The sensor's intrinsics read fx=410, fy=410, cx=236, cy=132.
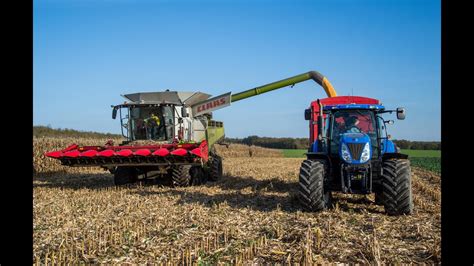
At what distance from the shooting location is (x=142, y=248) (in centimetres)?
532

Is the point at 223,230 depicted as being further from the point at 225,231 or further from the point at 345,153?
the point at 345,153

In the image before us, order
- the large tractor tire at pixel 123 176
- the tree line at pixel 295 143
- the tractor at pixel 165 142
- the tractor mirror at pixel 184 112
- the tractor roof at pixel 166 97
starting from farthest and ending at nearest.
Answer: the tree line at pixel 295 143
the tractor roof at pixel 166 97
the tractor mirror at pixel 184 112
the large tractor tire at pixel 123 176
the tractor at pixel 165 142

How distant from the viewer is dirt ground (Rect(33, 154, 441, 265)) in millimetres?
4922

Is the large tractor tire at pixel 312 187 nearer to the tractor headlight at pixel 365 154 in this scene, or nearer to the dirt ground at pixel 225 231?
the dirt ground at pixel 225 231

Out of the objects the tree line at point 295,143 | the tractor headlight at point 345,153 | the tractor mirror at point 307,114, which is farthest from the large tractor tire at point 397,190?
the tree line at point 295,143

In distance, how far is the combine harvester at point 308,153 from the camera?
291 inches

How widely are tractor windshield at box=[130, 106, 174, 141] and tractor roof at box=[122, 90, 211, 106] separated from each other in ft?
0.81

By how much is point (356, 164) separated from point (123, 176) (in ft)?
23.3

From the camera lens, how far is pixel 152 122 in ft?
41.2

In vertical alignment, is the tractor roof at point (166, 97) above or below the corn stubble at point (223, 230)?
above

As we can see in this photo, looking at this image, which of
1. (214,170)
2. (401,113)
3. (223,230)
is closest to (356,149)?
(401,113)

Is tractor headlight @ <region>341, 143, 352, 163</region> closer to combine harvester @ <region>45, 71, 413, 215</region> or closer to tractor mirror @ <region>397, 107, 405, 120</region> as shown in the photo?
combine harvester @ <region>45, 71, 413, 215</region>

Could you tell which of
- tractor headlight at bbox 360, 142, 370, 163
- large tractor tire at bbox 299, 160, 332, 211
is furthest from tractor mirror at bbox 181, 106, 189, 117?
→ tractor headlight at bbox 360, 142, 370, 163
